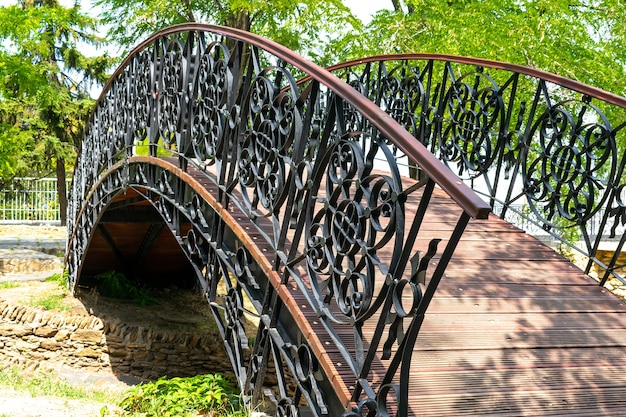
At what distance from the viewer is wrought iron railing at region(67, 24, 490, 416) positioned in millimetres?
2988

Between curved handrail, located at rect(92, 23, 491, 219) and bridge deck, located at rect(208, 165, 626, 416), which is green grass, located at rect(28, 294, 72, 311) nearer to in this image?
bridge deck, located at rect(208, 165, 626, 416)

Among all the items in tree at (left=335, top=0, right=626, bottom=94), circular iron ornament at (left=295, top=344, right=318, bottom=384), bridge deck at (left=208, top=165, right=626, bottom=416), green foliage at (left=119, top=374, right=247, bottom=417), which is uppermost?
tree at (left=335, top=0, right=626, bottom=94)

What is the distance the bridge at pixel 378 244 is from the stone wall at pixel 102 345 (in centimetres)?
432

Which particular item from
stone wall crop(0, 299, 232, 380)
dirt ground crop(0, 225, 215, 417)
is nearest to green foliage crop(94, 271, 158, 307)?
dirt ground crop(0, 225, 215, 417)

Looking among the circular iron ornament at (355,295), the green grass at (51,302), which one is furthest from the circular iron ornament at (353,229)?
the green grass at (51,302)

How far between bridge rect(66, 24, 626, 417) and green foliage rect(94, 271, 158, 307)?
5646 mm

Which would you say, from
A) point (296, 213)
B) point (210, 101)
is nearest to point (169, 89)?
point (210, 101)

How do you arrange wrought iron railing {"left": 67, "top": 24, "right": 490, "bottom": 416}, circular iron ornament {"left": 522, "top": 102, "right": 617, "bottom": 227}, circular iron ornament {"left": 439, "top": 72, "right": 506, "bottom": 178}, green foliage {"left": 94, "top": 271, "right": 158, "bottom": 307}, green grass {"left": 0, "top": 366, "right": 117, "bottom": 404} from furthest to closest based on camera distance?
green foliage {"left": 94, "top": 271, "right": 158, "bottom": 307}
green grass {"left": 0, "top": 366, "right": 117, "bottom": 404}
circular iron ornament {"left": 439, "top": 72, "right": 506, "bottom": 178}
circular iron ornament {"left": 522, "top": 102, "right": 617, "bottom": 227}
wrought iron railing {"left": 67, "top": 24, "right": 490, "bottom": 416}

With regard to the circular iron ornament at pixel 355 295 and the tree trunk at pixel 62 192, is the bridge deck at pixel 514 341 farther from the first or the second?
the tree trunk at pixel 62 192

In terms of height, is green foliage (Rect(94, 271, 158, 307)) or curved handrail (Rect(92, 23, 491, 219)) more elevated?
curved handrail (Rect(92, 23, 491, 219))

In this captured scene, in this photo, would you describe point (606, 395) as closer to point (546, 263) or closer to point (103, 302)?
point (546, 263)

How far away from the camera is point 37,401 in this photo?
754cm

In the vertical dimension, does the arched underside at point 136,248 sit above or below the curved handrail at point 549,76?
below

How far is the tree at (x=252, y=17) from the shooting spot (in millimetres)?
13406
